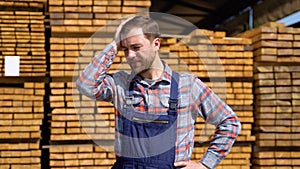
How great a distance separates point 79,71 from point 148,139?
9.15 feet

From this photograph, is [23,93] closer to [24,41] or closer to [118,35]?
[24,41]

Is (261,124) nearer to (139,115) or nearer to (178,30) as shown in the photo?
(139,115)

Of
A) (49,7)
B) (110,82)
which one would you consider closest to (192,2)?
(49,7)

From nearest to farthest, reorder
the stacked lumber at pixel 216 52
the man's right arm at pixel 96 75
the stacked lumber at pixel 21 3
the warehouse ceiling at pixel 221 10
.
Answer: the man's right arm at pixel 96 75 < the stacked lumber at pixel 21 3 < the stacked lumber at pixel 216 52 < the warehouse ceiling at pixel 221 10

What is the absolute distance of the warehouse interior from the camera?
5.07 meters

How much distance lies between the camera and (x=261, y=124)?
17.7ft

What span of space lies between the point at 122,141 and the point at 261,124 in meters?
3.39

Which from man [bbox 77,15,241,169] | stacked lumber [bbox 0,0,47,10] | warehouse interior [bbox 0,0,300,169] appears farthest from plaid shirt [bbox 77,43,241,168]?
stacked lumber [bbox 0,0,47,10]

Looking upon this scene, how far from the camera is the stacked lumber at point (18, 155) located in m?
5.11

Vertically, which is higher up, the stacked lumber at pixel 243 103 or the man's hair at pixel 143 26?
the man's hair at pixel 143 26

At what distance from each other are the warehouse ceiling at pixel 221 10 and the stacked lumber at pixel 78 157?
3.49 meters

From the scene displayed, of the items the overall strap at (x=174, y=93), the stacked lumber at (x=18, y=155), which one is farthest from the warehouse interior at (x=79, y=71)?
the overall strap at (x=174, y=93)

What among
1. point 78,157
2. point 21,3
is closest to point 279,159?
point 78,157

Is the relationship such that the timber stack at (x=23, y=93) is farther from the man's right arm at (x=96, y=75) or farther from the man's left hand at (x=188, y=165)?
the man's left hand at (x=188, y=165)
